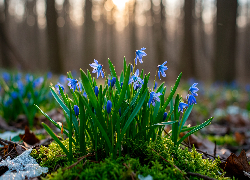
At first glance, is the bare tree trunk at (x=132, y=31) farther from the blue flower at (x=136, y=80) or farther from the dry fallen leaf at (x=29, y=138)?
the blue flower at (x=136, y=80)

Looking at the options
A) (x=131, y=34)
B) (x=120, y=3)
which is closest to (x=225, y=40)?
(x=131, y=34)

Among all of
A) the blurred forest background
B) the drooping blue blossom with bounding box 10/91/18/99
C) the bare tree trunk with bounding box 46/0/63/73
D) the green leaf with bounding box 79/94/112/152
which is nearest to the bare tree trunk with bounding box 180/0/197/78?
the blurred forest background

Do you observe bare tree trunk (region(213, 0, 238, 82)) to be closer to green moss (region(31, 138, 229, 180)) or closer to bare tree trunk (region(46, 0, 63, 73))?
bare tree trunk (region(46, 0, 63, 73))

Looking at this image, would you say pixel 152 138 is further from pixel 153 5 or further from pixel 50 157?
pixel 153 5

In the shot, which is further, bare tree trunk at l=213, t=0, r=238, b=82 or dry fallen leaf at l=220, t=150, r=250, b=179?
bare tree trunk at l=213, t=0, r=238, b=82

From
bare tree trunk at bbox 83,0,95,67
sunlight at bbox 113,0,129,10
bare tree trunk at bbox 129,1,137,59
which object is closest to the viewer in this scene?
bare tree trunk at bbox 83,0,95,67

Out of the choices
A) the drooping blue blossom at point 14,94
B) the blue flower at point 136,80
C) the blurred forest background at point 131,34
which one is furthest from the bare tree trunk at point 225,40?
the blue flower at point 136,80
